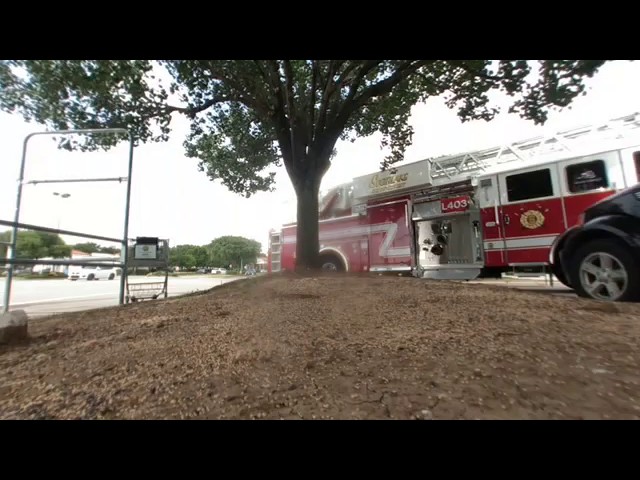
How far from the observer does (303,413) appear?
153cm

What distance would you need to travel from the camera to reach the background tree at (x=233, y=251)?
78.1m

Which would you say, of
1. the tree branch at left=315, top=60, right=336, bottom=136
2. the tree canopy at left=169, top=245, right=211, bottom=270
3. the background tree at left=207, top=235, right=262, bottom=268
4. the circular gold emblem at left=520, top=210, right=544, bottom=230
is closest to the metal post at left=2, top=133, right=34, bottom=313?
the tree branch at left=315, top=60, right=336, bottom=136

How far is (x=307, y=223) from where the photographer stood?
7254 mm

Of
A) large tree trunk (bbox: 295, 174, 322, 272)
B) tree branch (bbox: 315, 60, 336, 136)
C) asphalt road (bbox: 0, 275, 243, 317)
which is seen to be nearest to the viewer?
tree branch (bbox: 315, 60, 336, 136)

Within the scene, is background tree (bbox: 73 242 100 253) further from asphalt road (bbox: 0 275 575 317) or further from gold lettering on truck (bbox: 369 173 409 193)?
gold lettering on truck (bbox: 369 173 409 193)

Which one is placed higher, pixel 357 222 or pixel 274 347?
pixel 357 222

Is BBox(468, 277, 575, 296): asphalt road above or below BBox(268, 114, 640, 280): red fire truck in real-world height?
below

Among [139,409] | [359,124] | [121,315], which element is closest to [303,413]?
[139,409]

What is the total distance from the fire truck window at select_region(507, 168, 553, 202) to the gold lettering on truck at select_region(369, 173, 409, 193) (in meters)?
2.77

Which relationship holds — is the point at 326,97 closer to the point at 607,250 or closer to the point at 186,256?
the point at 607,250

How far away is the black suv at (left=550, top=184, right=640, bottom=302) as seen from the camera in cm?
413

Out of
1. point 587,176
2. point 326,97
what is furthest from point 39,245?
point 587,176

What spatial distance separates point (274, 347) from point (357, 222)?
8414 mm
